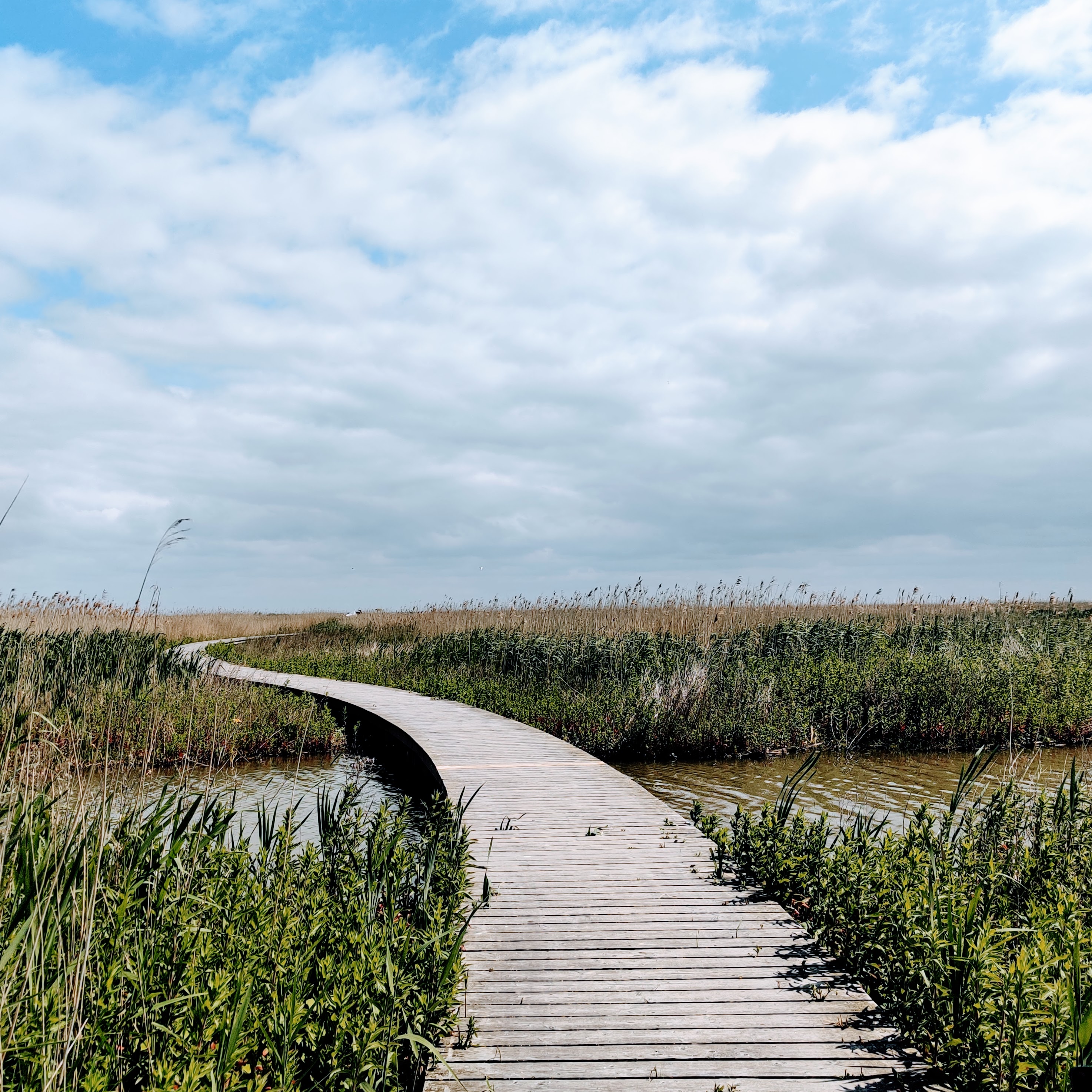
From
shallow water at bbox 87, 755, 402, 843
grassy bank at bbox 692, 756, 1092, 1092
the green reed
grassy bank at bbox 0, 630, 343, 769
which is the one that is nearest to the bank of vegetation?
the green reed

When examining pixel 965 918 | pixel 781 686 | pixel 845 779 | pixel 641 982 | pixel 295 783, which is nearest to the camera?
pixel 965 918

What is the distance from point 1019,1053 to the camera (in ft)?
8.38

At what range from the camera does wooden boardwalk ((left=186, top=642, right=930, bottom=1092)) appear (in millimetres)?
2807

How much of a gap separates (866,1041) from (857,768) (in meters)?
7.61

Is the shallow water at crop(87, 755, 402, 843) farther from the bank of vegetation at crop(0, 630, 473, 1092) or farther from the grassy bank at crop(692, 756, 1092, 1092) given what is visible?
the grassy bank at crop(692, 756, 1092, 1092)

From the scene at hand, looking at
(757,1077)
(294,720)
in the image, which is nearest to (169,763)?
(294,720)

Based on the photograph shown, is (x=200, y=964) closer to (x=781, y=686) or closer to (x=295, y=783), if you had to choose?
(x=295, y=783)

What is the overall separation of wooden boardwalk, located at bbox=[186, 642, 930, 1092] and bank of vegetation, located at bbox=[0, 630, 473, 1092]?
0.31 metres

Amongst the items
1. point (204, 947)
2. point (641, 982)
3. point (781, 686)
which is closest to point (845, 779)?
point (781, 686)

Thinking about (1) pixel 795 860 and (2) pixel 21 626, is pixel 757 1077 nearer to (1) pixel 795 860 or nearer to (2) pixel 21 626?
(1) pixel 795 860

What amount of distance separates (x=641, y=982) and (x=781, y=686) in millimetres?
8906

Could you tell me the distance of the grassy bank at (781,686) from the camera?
35.4 feet

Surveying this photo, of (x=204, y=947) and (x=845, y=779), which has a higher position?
(x=204, y=947)

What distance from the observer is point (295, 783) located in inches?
267
